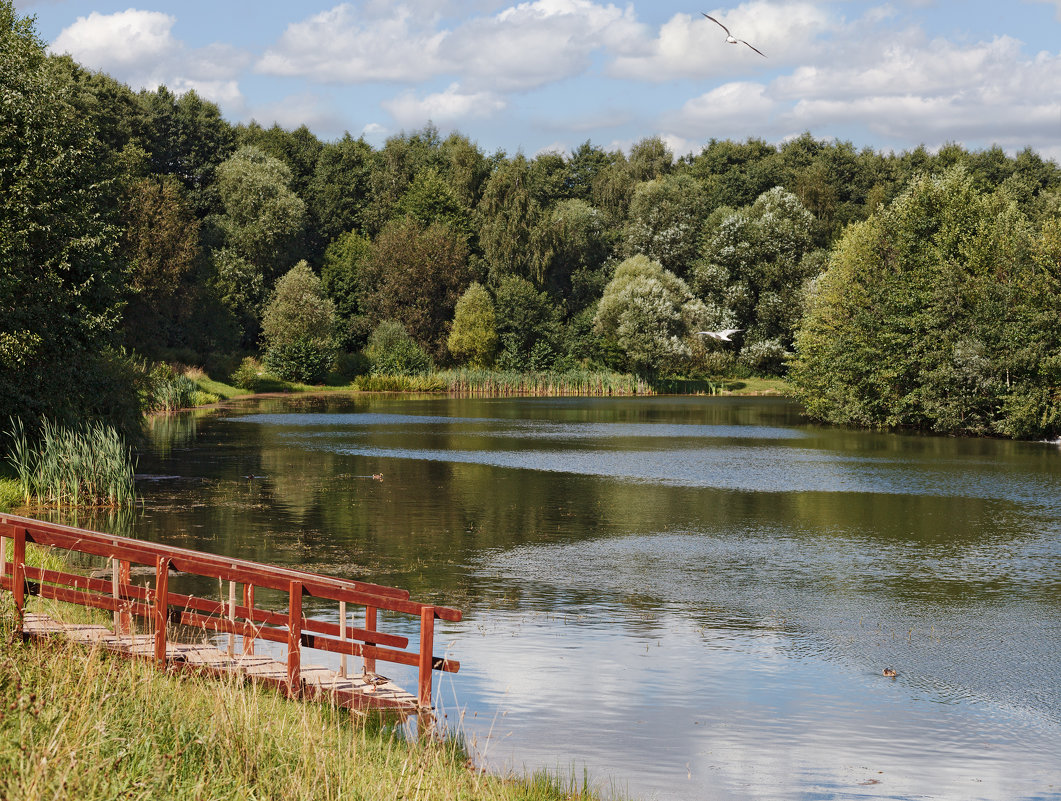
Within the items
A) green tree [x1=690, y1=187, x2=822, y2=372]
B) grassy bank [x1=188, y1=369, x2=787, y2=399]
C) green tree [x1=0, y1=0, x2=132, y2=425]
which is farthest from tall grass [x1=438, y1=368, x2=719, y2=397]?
green tree [x1=0, y1=0, x2=132, y2=425]

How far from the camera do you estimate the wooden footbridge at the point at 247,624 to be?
32.2 feet

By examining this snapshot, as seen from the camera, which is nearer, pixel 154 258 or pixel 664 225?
pixel 154 258

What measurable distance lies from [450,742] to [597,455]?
2847cm

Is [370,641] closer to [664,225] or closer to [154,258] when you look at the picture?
[154,258]

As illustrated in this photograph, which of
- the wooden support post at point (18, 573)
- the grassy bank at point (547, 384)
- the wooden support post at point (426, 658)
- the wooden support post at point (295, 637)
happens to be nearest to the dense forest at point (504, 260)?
the grassy bank at point (547, 384)

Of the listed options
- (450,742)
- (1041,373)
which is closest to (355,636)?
(450,742)

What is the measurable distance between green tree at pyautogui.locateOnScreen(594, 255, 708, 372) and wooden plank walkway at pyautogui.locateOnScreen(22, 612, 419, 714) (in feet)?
230

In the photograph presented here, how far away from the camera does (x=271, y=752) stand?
774 cm

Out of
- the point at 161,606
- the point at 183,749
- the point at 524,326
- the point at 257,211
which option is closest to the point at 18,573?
the point at 161,606

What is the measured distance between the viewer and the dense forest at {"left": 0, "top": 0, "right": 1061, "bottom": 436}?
89.5 feet

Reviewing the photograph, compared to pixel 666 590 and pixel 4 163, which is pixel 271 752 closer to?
pixel 666 590

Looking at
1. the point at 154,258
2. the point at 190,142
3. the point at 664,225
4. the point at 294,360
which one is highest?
the point at 190,142

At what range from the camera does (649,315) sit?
3147 inches

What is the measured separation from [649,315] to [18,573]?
70.9m
